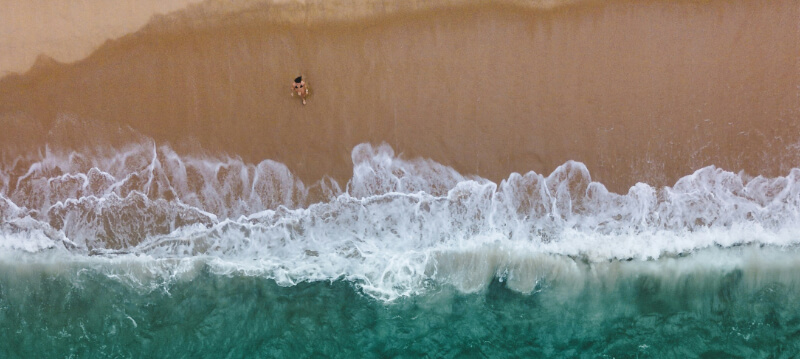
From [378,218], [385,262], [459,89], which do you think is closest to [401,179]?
[378,218]

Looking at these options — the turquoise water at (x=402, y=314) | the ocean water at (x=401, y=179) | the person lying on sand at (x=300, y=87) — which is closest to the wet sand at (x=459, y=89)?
the ocean water at (x=401, y=179)

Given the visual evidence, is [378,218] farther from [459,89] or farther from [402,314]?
[459,89]

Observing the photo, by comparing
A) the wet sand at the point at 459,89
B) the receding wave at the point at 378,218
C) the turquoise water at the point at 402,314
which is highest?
the wet sand at the point at 459,89

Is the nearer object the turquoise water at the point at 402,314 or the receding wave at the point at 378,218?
the turquoise water at the point at 402,314

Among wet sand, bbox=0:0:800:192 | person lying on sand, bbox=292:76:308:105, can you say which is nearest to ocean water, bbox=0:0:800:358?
wet sand, bbox=0:0:800:192

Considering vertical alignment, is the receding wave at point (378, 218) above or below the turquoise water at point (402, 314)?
above

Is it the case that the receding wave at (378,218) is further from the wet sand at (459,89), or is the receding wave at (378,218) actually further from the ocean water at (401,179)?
the wet sand at (459,89)

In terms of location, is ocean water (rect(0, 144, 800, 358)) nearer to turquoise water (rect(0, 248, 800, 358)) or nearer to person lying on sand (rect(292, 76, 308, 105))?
turquoise water (rect(0, 248, 800, 358))
